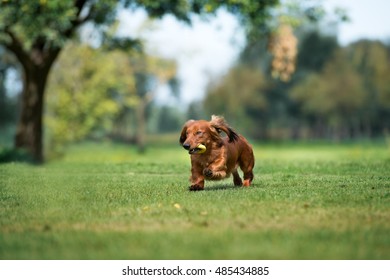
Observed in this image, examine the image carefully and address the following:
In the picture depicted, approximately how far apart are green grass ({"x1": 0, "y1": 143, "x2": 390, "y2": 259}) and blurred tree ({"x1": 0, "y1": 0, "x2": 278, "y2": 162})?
928 cm

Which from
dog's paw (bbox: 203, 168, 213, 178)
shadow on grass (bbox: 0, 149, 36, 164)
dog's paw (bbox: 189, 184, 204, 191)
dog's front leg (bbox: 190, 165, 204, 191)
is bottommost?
shadow on grass (bbox: 0, 149, 36, 164)

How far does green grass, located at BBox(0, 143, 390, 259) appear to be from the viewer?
6105 millimetres

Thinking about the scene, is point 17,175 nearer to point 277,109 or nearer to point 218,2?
point 218,2

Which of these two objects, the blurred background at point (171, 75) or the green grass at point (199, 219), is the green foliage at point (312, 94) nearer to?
the blurred background at point (171, 75)

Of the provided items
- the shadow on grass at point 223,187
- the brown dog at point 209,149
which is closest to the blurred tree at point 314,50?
the shadow on grass at point 223,187

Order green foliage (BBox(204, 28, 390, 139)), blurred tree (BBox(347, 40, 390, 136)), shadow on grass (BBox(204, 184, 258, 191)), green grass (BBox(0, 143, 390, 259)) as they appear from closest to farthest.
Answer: green grass (BBox(0, 143, 390, 259)) → shadow on grass (BBox(204, 184, 258, 191)) → blurred tree (BBox(347, 40, 390, 136)) → green foliage (BBox(204, 28, 390, 139))

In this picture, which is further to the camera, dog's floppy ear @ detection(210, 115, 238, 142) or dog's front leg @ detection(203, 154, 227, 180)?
dog's floppy ear @ detection(210, 115, 238, 142)

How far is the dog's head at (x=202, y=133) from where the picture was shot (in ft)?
31.5

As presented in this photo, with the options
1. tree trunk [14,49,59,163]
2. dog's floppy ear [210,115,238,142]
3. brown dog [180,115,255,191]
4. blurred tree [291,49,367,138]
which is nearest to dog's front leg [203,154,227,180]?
brown dog [180,115,255,191]

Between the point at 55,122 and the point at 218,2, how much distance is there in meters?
18.9

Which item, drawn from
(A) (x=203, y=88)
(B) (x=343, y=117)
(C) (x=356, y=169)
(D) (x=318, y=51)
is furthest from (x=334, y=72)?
(C) (x=356, y=169)

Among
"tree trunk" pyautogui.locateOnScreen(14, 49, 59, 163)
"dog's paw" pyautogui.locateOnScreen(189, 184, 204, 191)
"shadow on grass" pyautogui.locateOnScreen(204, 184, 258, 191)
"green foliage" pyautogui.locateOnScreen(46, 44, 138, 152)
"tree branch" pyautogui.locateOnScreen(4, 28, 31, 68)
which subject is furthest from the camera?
"green foliage" pyautogui.locateOnScreen(46, 44, 138, 152)

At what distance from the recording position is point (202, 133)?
9.70 meters

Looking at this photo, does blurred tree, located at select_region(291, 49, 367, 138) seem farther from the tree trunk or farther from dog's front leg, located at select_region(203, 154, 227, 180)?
dog's front leg, located at select_region(203, 154, 227, 180)
